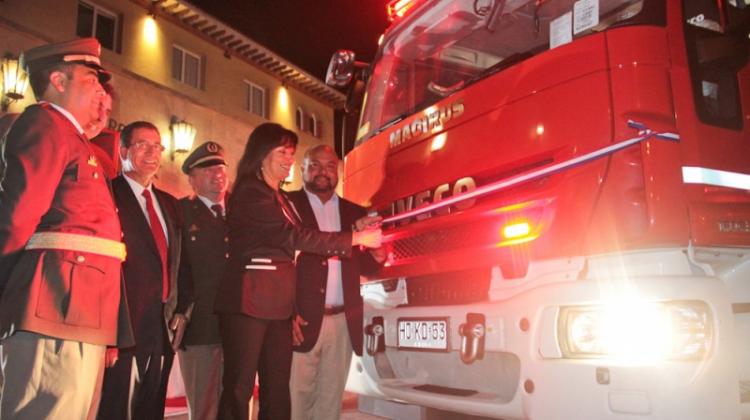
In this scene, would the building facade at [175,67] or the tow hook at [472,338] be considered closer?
the tow hook at [472,338]

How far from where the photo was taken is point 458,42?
3.78 metres

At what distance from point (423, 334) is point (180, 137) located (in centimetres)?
1306

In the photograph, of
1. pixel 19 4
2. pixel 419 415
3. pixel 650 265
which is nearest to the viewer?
pixel 650 265

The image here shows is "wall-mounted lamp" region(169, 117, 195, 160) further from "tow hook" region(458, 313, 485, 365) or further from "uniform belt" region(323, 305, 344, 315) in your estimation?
"tow hook" region(458, 313, 485, 365)

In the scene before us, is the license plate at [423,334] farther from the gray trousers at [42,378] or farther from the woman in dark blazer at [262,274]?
the gray trousers at [42,378]

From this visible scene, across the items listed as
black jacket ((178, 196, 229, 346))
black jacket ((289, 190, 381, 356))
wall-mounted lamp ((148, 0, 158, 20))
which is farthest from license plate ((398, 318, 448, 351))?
wall-mounted lamp ((148, 0, 158, 20))

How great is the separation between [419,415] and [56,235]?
2092 millimetres

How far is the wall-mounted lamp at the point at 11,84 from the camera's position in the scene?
10772 millimetres

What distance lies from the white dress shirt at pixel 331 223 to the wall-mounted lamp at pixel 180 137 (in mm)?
12172

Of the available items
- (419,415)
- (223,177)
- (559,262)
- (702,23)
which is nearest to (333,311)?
(419,415)

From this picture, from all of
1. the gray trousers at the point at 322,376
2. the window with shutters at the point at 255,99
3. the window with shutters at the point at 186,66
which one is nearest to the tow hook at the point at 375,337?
the gray trousers at the point at 322,376

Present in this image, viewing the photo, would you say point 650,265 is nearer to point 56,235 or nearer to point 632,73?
point 632,73

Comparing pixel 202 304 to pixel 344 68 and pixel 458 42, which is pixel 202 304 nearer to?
pixel 344 68

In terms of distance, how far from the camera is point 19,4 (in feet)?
39.0
